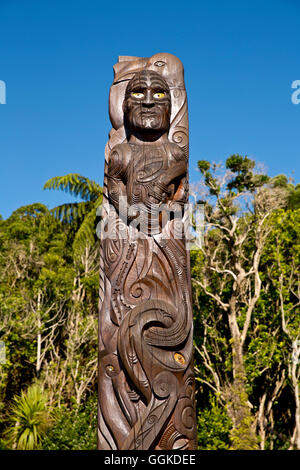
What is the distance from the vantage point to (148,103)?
4.32 metres

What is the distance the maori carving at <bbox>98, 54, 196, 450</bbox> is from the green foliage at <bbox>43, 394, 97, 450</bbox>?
7.86 meters

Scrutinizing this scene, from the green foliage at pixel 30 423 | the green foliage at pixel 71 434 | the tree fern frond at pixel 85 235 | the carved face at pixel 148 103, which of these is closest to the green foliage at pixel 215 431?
the green foliage at pixel 71 434

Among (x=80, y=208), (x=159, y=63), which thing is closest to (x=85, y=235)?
(x=80, y=208)

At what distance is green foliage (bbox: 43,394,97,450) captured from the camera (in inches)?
420

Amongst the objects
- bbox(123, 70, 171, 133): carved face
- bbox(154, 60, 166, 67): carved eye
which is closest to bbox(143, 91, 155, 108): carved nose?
bbox(123, 70, 171, 133): carved face

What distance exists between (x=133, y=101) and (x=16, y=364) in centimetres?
1191

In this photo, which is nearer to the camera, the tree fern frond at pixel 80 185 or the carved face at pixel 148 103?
the carved face at pixel 148 103

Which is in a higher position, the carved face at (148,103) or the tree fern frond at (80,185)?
the tree fern frond at (80,185)

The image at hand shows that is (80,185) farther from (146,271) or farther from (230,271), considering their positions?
(146,271)

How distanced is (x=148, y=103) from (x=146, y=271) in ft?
5.50

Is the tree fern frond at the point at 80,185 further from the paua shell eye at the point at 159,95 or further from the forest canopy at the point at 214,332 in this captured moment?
the paua shell eye at the point at 159,95

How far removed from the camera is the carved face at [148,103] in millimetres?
4301
